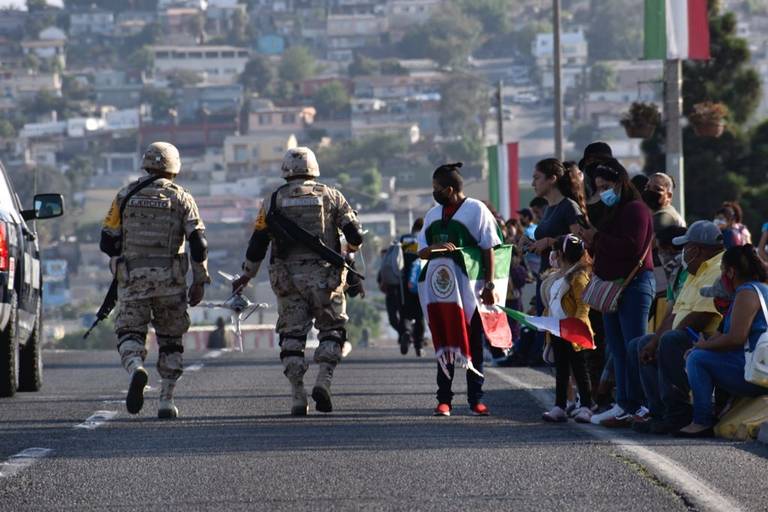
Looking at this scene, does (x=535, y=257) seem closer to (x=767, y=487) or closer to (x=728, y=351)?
(x=728, y=351)

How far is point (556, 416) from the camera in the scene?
1320 cm

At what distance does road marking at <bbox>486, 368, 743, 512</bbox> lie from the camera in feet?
28.9

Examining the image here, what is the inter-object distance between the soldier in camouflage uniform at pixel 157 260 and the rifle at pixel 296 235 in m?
0.49

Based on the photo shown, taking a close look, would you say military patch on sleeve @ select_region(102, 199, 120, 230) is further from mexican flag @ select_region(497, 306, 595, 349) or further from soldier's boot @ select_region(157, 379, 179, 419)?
mexican flag @ select_region(497, 306, 595, 349)

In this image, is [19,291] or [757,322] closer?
[757,322]

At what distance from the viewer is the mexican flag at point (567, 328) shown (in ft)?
44.2

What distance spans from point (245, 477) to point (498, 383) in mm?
7841

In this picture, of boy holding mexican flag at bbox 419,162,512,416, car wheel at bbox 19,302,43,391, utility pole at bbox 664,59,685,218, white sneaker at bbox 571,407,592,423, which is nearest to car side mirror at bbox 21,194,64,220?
car wheel at bbox 19,302,43,391

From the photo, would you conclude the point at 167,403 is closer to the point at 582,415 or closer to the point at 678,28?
the point at 582,415

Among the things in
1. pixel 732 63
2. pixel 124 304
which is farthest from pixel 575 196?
pixel 732 63

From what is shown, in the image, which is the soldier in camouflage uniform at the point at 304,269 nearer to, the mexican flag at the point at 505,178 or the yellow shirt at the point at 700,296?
the yellow shirt at the point at 700,296

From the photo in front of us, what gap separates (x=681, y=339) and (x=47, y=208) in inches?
225

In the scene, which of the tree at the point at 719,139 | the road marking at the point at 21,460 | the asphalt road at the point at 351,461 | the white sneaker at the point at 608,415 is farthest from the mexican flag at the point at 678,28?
the road marking at the point at 21,460

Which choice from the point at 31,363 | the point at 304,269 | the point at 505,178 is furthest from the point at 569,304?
the point at 505,178
